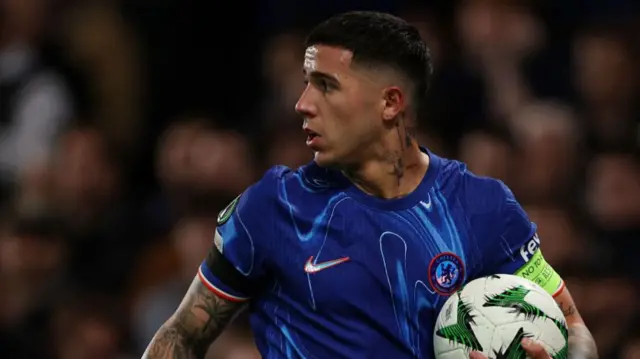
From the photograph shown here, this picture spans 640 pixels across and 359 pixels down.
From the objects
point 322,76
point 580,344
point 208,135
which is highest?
point 322,76

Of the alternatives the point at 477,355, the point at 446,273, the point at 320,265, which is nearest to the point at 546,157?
the point at 446,273

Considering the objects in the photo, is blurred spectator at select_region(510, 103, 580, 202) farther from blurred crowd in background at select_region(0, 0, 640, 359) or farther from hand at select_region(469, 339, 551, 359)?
hand at select_region(469, 339, 551, 359)

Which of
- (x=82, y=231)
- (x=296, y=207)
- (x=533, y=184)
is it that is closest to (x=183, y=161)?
(x=82, y=231)

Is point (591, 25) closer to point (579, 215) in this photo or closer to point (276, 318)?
point (579, 215)

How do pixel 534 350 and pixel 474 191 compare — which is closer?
pixel 534 350

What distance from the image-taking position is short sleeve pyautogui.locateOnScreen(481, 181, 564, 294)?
464cm

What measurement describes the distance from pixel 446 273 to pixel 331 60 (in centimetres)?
77

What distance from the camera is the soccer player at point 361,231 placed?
4547 millimetres

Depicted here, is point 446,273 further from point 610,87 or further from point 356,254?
point 610,87

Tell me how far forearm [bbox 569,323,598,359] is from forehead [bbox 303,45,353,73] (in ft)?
3.69

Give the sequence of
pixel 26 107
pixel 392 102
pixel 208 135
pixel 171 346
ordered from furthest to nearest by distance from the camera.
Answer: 1. pixel 26 107
2. pixel 208 135
3. pixel 171 346
4. pixel 392 102

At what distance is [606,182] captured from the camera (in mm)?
7512

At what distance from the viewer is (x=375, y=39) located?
15.1 ft

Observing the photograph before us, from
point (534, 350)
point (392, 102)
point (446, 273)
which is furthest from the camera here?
point (392, 102)
